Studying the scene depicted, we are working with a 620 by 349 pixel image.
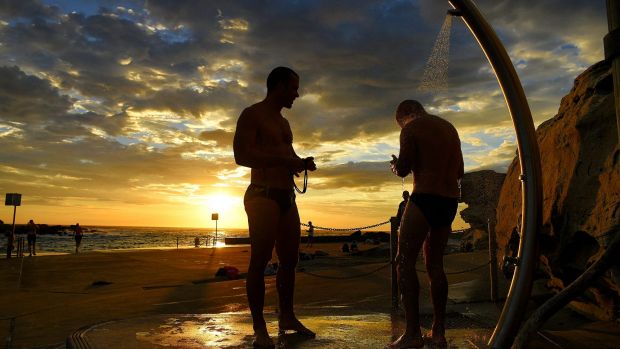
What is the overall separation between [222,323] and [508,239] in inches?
167

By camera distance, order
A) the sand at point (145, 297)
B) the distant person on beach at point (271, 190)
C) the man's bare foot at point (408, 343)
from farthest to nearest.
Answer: the sand at point (145, 297)
the distant person on beach at point (271, 190)
the man's bare foot at point (408, 343)

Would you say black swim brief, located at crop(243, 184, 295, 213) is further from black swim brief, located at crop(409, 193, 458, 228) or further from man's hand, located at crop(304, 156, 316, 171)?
black swim brief, located at crop(409, 193, 458, 228)

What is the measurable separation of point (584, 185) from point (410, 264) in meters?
2.62

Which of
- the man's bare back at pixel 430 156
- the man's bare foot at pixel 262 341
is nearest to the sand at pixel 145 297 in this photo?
the man's bare back at pixel 430 156

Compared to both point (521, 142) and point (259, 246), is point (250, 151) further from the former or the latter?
point (521, 142)

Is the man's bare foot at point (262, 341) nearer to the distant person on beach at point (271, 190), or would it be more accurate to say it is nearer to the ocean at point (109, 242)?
the distant person on beach at point (271, 190)

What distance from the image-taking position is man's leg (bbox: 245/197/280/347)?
3.50 meters

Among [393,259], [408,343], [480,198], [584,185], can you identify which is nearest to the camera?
[408,343]

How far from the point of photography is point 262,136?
377 centimetres

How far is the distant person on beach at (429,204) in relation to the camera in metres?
3.43

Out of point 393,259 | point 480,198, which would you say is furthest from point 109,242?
point 393,259

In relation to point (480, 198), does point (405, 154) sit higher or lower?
lower

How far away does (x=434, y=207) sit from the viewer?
136 inches

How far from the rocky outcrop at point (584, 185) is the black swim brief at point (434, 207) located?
1848 millimetres
